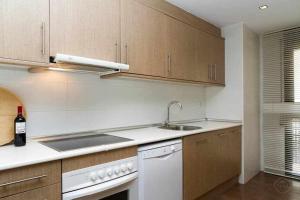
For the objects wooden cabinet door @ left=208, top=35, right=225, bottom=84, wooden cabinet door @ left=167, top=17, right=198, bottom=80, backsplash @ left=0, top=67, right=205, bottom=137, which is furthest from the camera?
wooden cabinet door @ left=208, top=35, right=225, bottom=84

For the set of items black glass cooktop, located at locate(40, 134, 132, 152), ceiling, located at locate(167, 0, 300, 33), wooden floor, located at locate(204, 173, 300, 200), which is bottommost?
wooden floor, located at locate(204, 173, 300, 200)

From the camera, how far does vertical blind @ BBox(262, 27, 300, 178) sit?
305 centimetres

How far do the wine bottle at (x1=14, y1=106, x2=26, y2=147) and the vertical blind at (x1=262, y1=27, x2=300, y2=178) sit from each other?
3.36 meters

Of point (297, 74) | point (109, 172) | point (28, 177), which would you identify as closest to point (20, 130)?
point (28, 177)

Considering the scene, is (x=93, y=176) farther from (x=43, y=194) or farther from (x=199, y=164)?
(x=199, y=164)

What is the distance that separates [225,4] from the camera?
2.33 m

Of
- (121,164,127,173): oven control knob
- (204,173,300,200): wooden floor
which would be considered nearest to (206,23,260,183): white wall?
(204,173,300,200): wooden floor

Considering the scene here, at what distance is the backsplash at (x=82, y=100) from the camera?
1.58 m

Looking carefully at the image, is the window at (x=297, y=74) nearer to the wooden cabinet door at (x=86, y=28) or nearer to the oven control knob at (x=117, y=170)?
the wooden cabinet door at (x=86, y=28)

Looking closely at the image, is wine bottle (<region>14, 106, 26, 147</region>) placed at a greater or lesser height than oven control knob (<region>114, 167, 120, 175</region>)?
greater

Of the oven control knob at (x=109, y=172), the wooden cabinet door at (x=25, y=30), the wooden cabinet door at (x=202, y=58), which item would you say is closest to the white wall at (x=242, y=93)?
the wooden cabinet door at (x=202, y=58)

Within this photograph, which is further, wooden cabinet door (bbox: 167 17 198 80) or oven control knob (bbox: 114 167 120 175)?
wooden cabinet door (bbox: 167 17 198 80)

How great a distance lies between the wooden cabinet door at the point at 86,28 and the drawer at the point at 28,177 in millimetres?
735

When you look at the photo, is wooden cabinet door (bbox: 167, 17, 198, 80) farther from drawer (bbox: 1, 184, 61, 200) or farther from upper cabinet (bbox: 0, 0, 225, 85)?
drawer (bbox: 1, 184, 61, 200)
